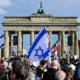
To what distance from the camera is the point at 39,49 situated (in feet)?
56.4

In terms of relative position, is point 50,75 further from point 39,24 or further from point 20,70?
point 39,24

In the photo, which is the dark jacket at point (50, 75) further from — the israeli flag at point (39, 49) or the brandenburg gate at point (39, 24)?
the brandenburg gate at point (39, 24)

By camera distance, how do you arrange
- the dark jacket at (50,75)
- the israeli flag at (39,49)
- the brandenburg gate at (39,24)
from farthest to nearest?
the brandenburg gate at (39,24) → the israeli flag at (39,49) → the dark jacket at (50,75)

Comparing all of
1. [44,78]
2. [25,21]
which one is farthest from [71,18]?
[44,78]

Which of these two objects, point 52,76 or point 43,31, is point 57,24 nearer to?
point 43,31

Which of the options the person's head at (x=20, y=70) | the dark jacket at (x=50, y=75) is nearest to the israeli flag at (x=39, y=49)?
the dark jacket at (x=50, y=75)

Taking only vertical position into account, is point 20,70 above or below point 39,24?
below

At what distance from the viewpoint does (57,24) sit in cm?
11062

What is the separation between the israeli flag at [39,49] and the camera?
1668cm

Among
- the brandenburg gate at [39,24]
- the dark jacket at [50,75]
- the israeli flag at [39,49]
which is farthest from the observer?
the brandenburg gate at [39,24]

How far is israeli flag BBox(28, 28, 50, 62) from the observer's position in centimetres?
1668

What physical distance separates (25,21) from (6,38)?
20.9 feet

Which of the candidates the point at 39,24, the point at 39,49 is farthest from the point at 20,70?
the point at 39,24

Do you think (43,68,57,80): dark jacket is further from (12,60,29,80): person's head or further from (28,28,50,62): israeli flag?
(28,28,50,62): israeli flag
